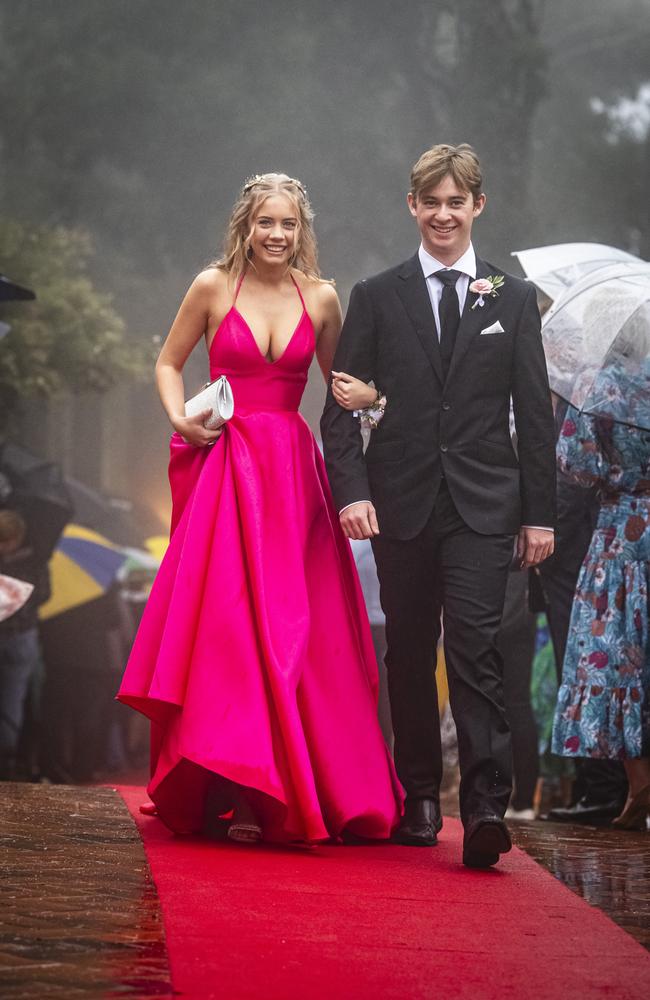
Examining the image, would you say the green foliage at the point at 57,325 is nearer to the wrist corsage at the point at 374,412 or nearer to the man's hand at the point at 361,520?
the wrist corsage at the point at 374,412

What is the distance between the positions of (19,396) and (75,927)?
704cm

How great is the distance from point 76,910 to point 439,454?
Answer: 169 centimetres

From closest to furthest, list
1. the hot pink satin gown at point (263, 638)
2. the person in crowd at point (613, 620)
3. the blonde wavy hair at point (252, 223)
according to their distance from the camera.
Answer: the hot pink satin gown at point (263, 638), the blonde wavy hair at point (252, 223), the person in crowd at point (613, 620)

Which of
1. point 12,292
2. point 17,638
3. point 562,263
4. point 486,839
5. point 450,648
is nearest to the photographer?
point 486,839

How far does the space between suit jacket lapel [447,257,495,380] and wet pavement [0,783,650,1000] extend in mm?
1443

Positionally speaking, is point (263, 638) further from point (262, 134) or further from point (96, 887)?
point (262, 134)

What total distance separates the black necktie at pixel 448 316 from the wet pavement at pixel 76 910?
1636 mm

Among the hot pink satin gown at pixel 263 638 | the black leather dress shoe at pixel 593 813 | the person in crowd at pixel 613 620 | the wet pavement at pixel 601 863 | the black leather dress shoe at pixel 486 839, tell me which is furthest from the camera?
the black leather dress shoe at pixel 593 813

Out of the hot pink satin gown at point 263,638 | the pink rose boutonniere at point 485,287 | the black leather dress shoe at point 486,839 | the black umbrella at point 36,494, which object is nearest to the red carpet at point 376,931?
the black leather dress shoe at point 486,839

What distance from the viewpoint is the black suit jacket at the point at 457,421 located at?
3.92 metres

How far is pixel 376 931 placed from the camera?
2.75 metres

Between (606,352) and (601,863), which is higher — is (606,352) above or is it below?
above

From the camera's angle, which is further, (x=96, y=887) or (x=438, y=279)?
(x=438, y=279)

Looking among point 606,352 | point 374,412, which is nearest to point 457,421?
point 374,412
